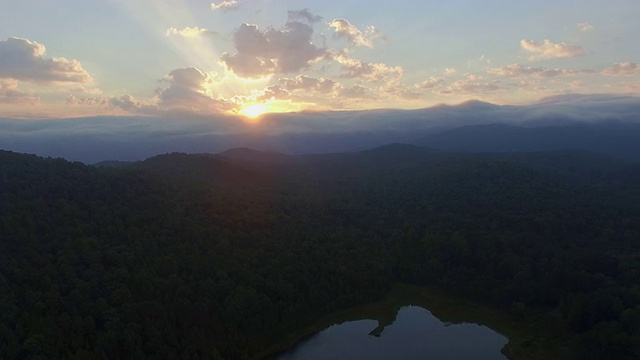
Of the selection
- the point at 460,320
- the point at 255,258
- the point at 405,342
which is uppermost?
the point at 255,258

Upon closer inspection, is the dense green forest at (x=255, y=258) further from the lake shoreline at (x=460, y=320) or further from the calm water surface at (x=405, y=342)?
the calm water surface at (x=405, y=342)

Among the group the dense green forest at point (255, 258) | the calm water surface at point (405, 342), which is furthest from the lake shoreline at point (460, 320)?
the dense green forest at point (255, 258)

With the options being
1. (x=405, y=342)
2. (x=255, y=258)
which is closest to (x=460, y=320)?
(x=405, y=342)

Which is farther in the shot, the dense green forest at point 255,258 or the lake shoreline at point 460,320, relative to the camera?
the lake shoreline at point 460,320

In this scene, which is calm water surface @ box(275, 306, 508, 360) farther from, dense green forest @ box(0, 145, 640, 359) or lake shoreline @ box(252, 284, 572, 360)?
dense green forest @ box(0, 145, 640, 359)

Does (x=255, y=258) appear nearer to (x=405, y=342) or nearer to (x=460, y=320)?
(x=405, y=342)

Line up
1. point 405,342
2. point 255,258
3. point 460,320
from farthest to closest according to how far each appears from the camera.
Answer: point 255,258
point 460,320
point 405,342

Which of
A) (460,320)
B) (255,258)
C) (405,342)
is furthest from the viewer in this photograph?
(255,258)
